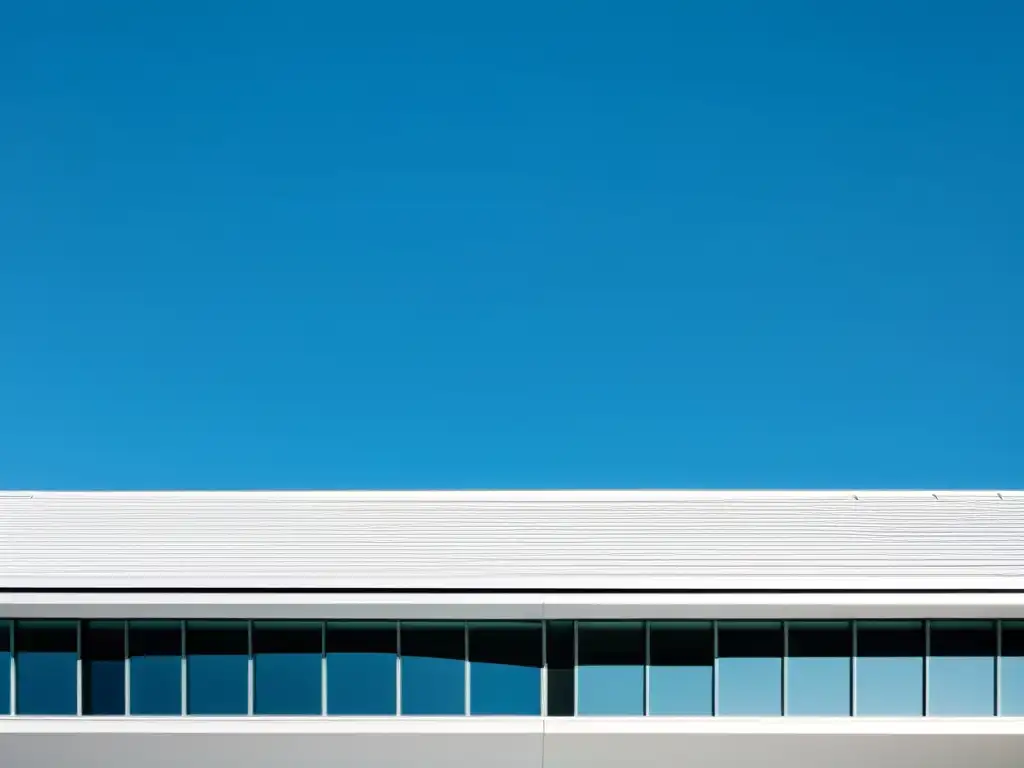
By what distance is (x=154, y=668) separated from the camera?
16.6m

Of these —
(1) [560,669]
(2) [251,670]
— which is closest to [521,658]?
(1) [560,669]

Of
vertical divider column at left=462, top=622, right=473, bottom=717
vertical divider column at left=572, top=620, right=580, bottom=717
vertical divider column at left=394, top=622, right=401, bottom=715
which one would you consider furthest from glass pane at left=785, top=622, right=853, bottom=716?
vertical divider column at left=394, top=622, right=401, bottom=715

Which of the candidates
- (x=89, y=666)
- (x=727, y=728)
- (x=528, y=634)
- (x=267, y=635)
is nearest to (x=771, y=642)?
(x=727, y=728)

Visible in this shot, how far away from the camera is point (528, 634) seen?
54.1 ft

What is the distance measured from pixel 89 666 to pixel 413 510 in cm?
545

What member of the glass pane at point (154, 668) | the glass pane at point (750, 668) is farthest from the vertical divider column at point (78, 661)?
the glass pane at point (750, 668)

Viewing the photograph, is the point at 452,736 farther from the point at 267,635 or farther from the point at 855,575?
the point at 855,575

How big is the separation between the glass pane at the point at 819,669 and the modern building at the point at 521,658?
32 mm

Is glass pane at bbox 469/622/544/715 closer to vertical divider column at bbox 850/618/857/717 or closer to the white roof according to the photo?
the white roof

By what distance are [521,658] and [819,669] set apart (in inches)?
176

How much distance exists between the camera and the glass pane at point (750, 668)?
54.1 ft

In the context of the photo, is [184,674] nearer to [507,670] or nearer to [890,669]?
[507,670]

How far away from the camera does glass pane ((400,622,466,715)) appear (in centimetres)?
1652

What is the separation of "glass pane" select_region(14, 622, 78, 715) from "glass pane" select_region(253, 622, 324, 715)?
2768mm
